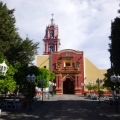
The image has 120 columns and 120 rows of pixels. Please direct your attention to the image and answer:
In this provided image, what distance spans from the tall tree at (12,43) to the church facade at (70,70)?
2624 cm

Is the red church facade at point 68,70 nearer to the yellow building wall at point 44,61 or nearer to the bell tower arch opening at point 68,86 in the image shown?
the bell tower arch opening at point 68,86

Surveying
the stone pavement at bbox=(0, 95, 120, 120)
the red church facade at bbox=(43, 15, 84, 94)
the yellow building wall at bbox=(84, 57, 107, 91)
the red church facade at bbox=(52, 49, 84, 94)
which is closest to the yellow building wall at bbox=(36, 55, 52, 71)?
the red church facade at bbox=(43, 15, 84, 94)

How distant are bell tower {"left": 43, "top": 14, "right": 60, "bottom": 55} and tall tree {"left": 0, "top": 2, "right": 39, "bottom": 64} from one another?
38.9 metres

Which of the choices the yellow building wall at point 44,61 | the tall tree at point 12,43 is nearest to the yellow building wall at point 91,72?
the yellow building wall at point 44,61

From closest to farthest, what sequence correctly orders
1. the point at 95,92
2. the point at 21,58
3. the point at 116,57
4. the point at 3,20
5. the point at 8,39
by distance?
1. the point at 116,57
2. the point at 3,20
3. the point at 8,39
4. the point at 21,58
5. the point at 95,92

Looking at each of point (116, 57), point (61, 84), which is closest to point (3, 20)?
point (116, 57)

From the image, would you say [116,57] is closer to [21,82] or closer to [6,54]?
[21,82]

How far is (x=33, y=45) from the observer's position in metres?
26.6

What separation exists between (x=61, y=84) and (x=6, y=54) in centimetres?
2926

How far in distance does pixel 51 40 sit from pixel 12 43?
42.5 meters

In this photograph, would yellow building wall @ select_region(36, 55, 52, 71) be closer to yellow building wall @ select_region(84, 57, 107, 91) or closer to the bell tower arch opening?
the bell tower arch opening

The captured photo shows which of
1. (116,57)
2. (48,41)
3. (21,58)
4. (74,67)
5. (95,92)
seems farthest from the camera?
(48,41)

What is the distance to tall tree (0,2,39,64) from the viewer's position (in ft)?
75.6

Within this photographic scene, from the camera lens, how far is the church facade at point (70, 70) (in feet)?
173
